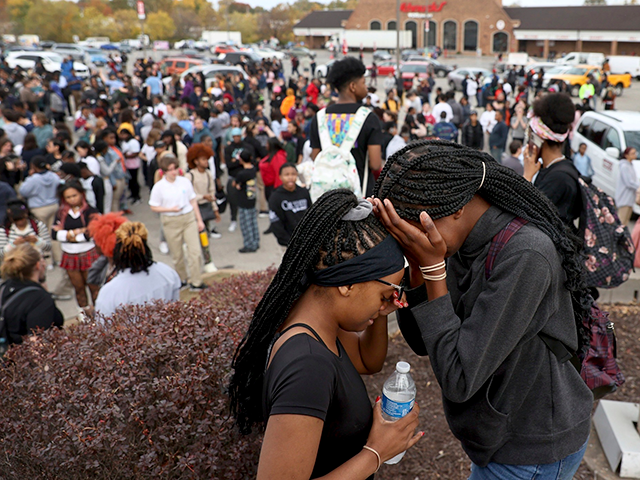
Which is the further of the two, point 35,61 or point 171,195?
point 35,61

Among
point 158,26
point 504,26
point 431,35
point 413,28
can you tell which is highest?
point 158,26

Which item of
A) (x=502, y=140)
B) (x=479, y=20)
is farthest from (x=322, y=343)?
(x=479, y=20)

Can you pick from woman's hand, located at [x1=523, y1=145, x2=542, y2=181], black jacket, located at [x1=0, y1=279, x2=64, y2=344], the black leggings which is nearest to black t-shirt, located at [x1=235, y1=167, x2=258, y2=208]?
the black leggings

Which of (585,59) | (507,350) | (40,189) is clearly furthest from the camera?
(585,59)

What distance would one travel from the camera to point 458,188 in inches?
72.0

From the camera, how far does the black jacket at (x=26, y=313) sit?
4320 millimetres

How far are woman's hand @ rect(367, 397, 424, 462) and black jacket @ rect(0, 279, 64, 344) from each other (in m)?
3.22

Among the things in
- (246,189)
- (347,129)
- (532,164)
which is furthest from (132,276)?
(246,189)

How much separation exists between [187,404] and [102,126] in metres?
10.3

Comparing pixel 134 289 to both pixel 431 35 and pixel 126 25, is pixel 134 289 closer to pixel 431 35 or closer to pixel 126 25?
pixel 431 35

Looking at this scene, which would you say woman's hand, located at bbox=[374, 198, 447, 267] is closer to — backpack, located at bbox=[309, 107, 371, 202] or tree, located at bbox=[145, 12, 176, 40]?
backpack, located at bbox=[309, 107, 371, 202]

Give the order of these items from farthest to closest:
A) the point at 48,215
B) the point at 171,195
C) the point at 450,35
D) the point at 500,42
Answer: the point at 450,35 < the point at 500,42 < the point at 48,215 < the point at 171,195

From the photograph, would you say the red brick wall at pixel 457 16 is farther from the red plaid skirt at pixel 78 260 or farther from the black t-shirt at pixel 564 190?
the black t-shirt at pixel 564 190

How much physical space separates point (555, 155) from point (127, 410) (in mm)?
3081
